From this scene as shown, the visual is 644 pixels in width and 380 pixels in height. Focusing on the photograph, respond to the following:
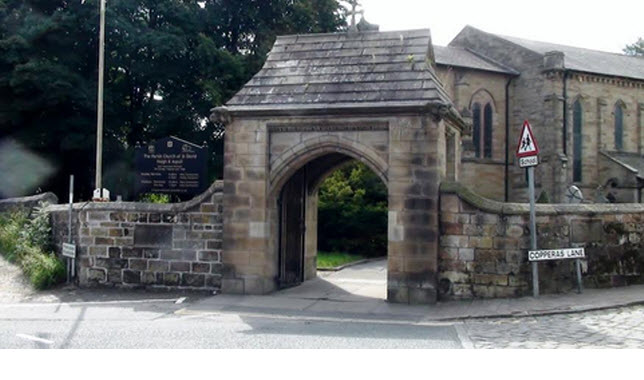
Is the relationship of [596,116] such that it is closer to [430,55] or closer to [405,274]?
[430,55]

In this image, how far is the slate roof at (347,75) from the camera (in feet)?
38.8

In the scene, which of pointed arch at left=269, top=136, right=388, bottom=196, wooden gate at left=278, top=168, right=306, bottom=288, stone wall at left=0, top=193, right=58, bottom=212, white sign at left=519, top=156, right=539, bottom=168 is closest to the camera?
white sign at left=519, top=156, right=539, bottom=168

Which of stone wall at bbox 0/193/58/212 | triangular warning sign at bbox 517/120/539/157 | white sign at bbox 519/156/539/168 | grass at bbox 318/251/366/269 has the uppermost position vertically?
triangular warning sign at bbox 517/120/539/157

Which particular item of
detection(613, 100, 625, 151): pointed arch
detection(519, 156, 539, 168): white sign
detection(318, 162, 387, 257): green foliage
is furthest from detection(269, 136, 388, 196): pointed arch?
detection(613, 100, 625, 151): pointed arch

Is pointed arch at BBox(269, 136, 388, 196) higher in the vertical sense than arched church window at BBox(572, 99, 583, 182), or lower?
lower

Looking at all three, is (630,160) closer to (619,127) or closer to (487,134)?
(619,127)

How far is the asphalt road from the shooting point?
25.3ft

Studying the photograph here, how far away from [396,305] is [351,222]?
11.5 m

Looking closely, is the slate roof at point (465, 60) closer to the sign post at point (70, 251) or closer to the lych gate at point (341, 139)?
the lych gate at point (341, 139)

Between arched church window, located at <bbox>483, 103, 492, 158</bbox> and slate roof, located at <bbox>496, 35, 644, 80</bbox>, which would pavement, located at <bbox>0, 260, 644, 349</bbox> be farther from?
slate roof, located at <bbox>496, 35, 644, 80</bbox>

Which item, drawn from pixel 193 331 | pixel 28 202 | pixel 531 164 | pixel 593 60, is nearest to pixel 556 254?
pixel 531 164

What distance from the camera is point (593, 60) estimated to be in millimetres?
40156

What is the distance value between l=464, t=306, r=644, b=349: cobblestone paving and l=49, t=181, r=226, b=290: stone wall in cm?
572

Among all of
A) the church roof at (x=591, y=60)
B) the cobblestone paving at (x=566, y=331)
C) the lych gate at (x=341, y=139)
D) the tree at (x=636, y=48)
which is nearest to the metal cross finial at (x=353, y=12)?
the lych gate at (x=341, y=139)
